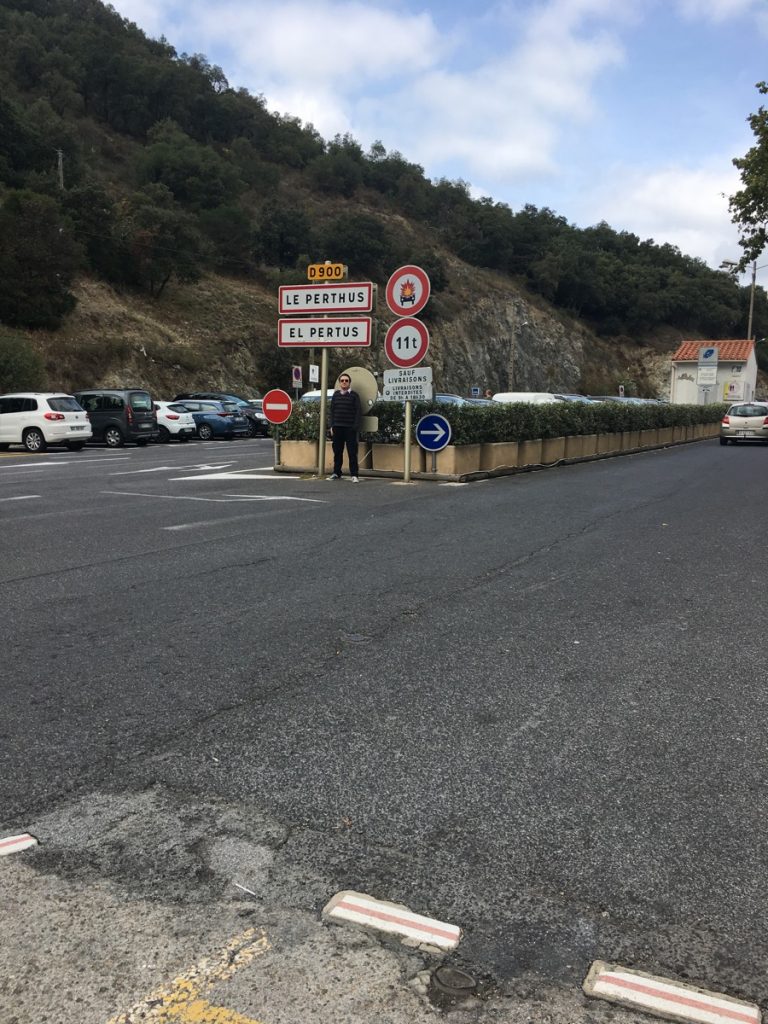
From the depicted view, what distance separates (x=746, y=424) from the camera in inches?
1166

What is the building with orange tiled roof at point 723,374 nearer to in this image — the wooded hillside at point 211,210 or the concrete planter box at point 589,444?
the wooded hillside at point 211,210

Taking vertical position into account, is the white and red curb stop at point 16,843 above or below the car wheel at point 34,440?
below

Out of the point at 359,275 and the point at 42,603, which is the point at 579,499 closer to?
the point at 42,603

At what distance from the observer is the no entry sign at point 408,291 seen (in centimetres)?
1366

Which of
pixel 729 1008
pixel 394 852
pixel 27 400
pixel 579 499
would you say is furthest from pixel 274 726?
pixel 27 400

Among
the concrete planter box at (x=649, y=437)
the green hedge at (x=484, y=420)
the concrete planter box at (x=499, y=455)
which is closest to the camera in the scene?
the green hedge at (x=484, y=420)

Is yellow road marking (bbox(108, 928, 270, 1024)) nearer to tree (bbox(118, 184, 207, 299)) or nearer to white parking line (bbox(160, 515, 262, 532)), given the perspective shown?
white parking line (bbox(160, 515, 262, 532))

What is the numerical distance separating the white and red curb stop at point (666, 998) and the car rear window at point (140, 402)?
86.5 ft

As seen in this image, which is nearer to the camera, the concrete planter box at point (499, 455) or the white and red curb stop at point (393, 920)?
the white and red curb stop at point (393, 920)

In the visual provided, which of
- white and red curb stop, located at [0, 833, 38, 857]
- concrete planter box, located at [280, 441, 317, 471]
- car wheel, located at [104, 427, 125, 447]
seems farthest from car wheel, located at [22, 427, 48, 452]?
white and red curb stop, located at [0, 833, 38, 857]

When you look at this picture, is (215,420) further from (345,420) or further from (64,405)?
(345,420)

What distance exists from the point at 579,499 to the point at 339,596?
680cm

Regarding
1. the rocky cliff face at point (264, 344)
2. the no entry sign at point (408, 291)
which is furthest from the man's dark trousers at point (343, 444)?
the rocky cliff face at point (264, 344)

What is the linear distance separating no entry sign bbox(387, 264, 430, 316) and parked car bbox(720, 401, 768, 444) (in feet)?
65.4
